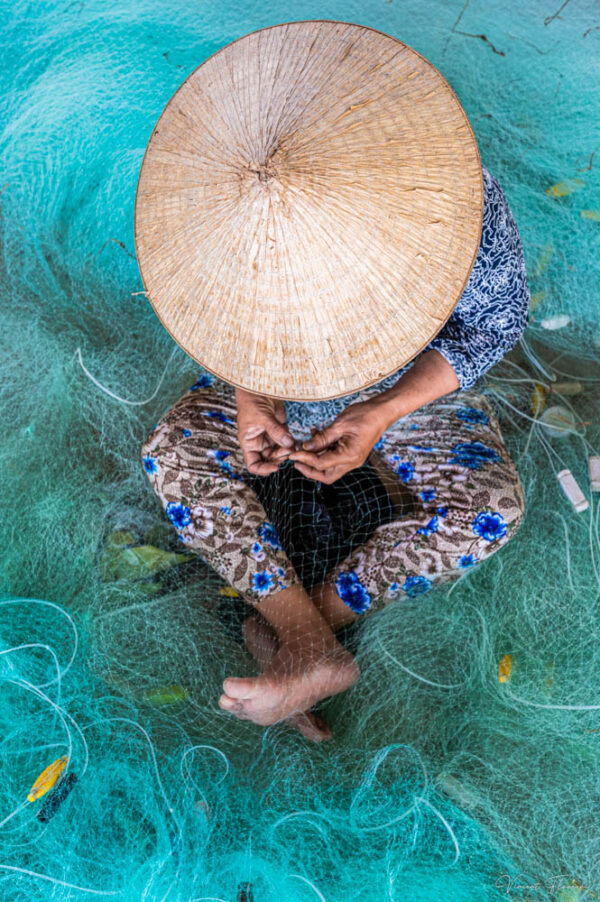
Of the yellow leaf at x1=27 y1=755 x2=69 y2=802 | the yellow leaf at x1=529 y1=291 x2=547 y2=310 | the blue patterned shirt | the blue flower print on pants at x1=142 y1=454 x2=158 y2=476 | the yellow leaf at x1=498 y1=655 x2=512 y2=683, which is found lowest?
the yellow leaf at x1=498 y1=655 x2=512 y2=683

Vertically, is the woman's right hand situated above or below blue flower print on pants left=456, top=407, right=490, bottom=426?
above

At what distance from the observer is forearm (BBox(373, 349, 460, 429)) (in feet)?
3.45

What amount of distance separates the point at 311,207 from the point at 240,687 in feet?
2.48

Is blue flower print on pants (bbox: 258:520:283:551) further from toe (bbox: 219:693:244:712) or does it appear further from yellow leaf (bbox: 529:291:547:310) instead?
yellow leaf (bbox: 529:291:547:310)

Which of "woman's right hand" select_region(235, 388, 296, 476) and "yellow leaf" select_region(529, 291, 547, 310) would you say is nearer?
"woman's right hand" select_region(235, 388, 296, 476)

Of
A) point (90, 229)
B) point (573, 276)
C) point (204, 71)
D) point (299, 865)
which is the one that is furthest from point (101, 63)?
point (299, 865)

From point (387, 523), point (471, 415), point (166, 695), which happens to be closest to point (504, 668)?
point (387, 523)

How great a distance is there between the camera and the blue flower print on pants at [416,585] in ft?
3.74

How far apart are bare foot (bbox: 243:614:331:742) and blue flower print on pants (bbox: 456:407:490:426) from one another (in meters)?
0.54

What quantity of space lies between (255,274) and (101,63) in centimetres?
91

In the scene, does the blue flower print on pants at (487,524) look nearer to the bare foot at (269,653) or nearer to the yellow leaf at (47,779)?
the bare foot at (269,653)

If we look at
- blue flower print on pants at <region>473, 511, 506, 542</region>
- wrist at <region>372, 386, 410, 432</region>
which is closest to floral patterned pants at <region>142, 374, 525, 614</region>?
blue flower print on pants at <region>473, 511, 506, 542</region>

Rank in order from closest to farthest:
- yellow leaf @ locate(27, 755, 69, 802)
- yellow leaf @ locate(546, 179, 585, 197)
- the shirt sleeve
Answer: the shirt sleeve, yellow leaf @ locate(27, 755, 69, 802), yellow leaf @ locate(546, 179, 585, 197)

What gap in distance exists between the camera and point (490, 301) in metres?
1.01
